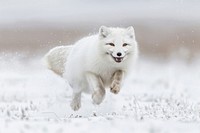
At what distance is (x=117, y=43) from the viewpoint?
9.86 meters

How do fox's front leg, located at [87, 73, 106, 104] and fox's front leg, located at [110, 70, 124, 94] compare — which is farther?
fox's front leg, located at [87, 73, 106, 104]

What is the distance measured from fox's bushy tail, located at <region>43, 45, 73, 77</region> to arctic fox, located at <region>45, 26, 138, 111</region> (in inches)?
25.1

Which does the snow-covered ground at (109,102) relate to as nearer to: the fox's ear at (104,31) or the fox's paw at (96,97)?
the fox's paw at (96,97)

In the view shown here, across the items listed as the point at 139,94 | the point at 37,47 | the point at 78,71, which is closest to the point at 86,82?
the point at 78,71

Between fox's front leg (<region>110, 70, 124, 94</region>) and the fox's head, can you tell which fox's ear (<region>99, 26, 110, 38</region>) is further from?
fox's front leg (<region>110, 70, 124, 94</region>)

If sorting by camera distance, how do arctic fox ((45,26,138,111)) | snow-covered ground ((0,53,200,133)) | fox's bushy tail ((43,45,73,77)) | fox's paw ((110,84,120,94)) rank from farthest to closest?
1. fox's bushy tail ((43,45,73,77))
2. arctic fox ((45,26,138,111))
3. fox's paw ((110,84,120,94))
4. snow-covered ground ((0,53,200,133))

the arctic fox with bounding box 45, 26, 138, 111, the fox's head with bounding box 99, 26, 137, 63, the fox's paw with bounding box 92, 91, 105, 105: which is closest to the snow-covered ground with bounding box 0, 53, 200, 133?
the fox's paw with bounding box 92, 91, 105, 105

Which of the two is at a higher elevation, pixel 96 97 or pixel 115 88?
pixel 115 88

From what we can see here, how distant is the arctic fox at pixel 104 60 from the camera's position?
9.94 metres

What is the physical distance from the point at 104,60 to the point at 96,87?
0.48 metres

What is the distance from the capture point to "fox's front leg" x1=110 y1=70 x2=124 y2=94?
984 cm

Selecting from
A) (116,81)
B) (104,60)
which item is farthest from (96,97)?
(104,60)

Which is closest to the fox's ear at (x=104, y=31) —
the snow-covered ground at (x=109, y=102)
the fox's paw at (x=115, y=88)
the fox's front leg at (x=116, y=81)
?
the fox's front leg at (x=116, y=81)

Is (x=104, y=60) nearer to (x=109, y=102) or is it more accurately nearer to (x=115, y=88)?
(x=115, y=88)
